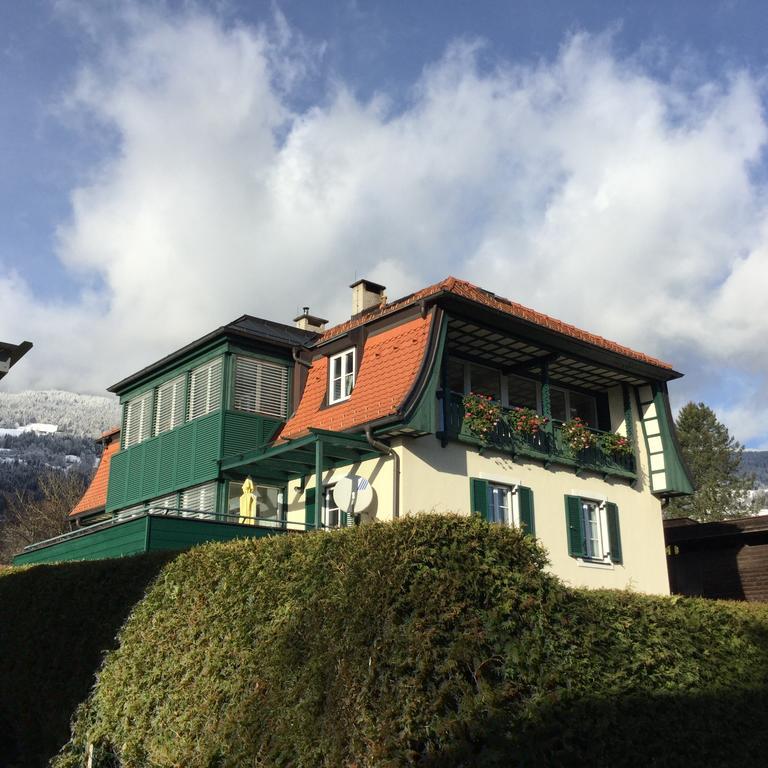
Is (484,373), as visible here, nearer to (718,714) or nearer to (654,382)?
(654,382)

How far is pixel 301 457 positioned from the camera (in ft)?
59.7

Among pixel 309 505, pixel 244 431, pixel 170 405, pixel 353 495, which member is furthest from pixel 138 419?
pixel 353 495

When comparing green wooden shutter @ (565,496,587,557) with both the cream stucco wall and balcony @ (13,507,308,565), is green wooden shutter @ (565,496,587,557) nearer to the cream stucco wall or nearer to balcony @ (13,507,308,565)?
Result: the cream stucco wall

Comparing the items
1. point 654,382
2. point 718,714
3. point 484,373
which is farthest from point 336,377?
point 718,714

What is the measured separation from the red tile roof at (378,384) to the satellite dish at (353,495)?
124 centimetres

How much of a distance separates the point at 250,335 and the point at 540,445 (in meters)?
7.06

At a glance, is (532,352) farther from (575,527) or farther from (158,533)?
(158,533)

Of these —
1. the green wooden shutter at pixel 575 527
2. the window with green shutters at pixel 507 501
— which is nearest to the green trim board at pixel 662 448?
the green wooden shutter at pixel 575 527

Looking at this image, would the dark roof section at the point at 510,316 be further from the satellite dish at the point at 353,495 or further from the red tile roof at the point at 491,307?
the satellite dish at the point at 353,495

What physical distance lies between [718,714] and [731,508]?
5900cm

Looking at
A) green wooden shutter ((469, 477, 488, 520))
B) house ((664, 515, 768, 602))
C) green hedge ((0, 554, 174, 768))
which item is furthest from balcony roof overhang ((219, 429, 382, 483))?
house ((664, 515, 768, 602))

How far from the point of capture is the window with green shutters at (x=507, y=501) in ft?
59.6

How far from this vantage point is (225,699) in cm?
964

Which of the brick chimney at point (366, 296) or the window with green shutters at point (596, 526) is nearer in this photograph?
the window with green shutters at point (596, 526)
